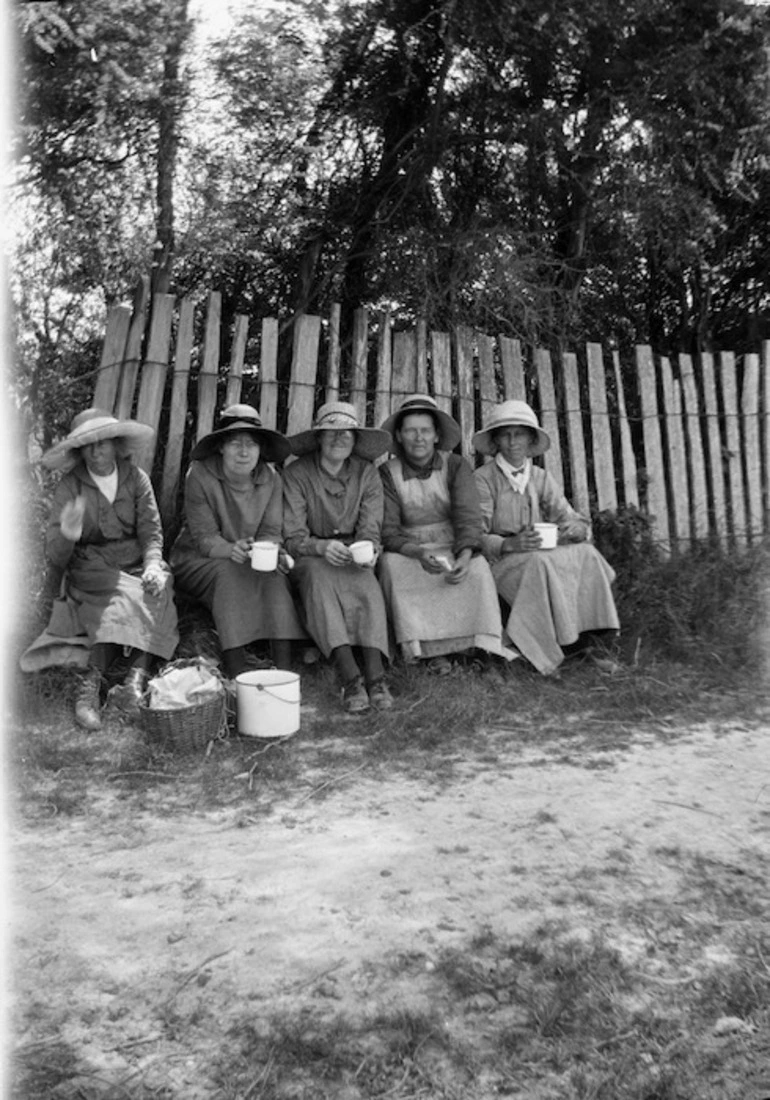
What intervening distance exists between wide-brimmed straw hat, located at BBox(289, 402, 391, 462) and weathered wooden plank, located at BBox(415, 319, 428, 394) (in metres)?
0.66

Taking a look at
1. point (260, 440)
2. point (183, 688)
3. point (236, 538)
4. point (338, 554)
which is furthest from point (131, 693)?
point (260, 440)

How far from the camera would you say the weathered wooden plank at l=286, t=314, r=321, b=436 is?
529 centimetres

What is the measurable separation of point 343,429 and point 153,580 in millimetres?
1272

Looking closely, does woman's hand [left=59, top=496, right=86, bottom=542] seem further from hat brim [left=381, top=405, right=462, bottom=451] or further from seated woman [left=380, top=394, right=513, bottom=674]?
hat brim [left=381, top=405, right=462, bottom=451]

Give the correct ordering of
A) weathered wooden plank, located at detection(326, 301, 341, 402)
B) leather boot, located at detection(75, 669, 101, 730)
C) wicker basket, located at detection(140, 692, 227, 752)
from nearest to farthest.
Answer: wicker basket, located at detection(140, 692, 227, 752)
leather boot, located at detection(75, 669, 101, 730)
weathered wooden plank, located at detection(326, 301, 341, 402)

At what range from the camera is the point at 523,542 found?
487cm

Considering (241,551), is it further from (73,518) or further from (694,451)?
(694,451)

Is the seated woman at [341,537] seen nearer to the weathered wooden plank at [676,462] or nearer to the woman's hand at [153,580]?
the woman's hand at [153,580]

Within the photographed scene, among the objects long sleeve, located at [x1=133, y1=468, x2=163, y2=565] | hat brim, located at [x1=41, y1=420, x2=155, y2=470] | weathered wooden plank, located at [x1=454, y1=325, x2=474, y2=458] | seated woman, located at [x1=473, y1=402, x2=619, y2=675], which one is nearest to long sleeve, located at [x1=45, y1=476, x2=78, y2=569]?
hat brim, located at [x1=41, y1=420, x2=155, y2=470]

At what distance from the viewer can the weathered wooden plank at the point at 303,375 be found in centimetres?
529

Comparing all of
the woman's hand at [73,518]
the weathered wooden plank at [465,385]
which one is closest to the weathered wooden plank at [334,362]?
the weathered wooden plank at [465,385]

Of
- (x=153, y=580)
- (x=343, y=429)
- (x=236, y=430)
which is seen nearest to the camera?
(x=153, y=580)

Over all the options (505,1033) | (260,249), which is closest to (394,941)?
(505,1033)

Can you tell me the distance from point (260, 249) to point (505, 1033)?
18.1 feet
